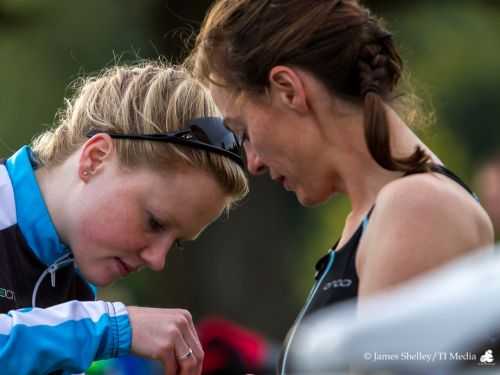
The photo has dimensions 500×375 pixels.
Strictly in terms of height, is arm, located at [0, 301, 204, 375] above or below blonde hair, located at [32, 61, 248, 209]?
below

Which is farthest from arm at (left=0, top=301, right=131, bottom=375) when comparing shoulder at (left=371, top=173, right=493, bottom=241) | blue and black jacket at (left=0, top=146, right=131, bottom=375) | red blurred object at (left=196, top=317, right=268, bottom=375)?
red blurred object at (left=196, top=317, right=268, bottom=375)

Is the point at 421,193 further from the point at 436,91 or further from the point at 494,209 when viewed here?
the point at 436,91

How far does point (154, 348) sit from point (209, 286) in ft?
19.4

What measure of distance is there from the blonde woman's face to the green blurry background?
4.90 m

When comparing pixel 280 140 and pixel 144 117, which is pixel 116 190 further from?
pixel 280 140

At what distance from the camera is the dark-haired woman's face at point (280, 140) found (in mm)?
2531

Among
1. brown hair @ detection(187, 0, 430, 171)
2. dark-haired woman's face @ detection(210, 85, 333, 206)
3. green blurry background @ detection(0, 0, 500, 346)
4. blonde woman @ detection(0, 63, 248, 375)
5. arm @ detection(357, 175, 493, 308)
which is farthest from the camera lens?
green blurry background @ detection(0, 0, 500, 346)

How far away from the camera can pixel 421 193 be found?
7.14ft

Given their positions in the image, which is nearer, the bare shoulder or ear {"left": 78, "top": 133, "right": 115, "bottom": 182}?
the bare shoulder

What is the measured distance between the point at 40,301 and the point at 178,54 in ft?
17.2

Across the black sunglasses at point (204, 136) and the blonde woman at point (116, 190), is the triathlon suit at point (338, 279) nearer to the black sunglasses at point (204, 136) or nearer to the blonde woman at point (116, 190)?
the blonde woman at point (116, 190)

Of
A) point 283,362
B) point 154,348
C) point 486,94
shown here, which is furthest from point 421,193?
point 486,94

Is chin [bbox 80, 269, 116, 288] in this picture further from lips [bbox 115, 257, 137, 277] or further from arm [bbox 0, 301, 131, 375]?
arm [bbox 0, 301, 131, 375]

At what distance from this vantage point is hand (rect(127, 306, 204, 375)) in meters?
2.67
